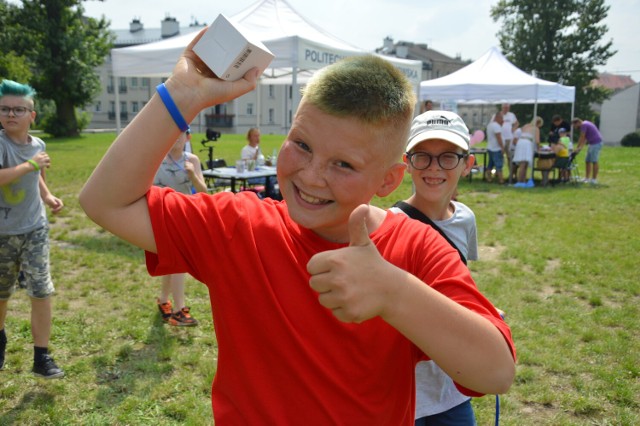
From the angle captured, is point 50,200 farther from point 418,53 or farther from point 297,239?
point 418,53

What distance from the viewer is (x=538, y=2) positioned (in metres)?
44.5

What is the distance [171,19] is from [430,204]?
75.7m

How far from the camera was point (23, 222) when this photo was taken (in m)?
4.09

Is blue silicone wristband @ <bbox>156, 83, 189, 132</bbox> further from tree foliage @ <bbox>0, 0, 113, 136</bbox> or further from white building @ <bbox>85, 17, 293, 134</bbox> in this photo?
white building @ <bbox>85, 17, 293, 134</bbox>

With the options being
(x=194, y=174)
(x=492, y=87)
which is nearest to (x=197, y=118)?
(x=492, y=87)

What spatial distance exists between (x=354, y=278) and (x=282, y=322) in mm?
419

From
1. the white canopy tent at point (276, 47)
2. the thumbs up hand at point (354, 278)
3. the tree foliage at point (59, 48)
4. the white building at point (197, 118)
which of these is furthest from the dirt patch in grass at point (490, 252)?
the white building at point (197, 118)

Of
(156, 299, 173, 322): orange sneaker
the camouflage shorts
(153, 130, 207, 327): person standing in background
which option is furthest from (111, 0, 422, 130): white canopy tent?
the camouflage shorts

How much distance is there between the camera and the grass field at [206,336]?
387cm

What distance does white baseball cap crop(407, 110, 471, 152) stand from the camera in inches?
98.7

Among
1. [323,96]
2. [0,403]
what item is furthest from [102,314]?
[323,96]

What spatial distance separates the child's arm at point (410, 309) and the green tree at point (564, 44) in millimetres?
45365

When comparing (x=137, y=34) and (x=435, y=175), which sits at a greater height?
(x=137, y=34)

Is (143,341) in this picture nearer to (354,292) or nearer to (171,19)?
(354,292)
